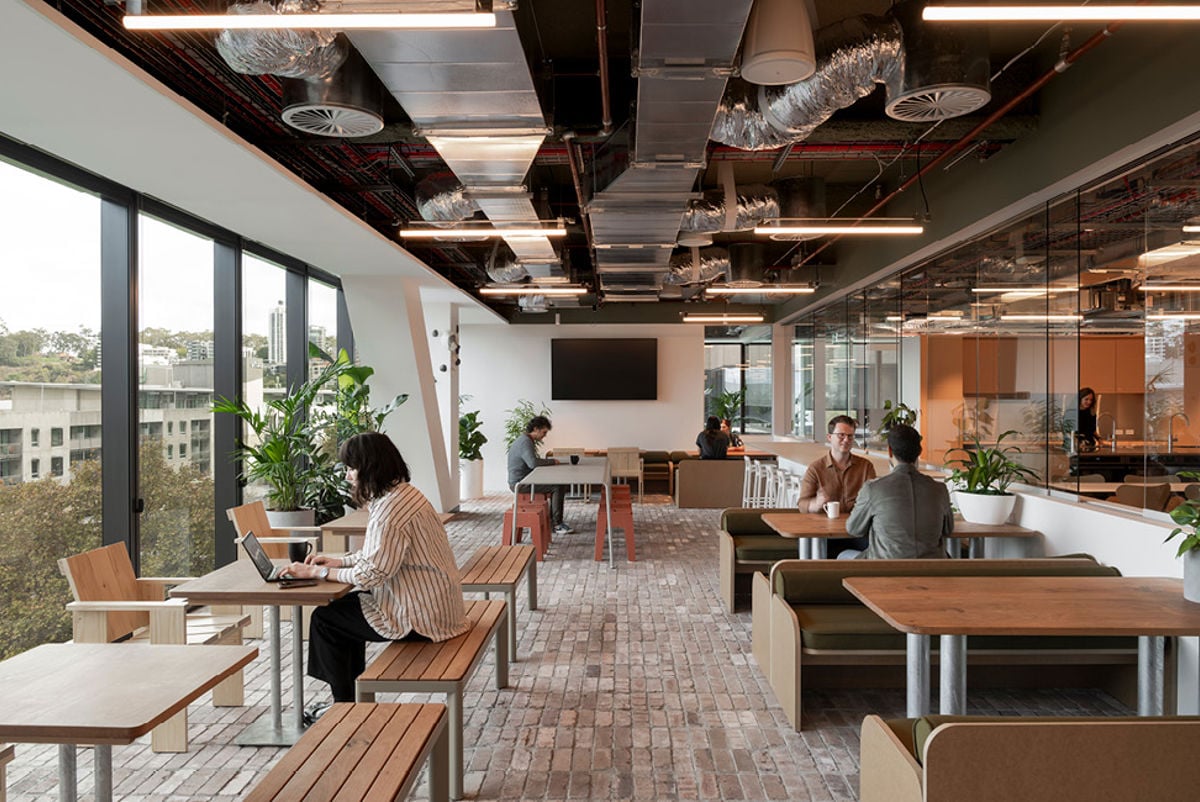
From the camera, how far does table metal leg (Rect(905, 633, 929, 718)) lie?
307cm

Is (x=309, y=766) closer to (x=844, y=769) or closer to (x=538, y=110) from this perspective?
(x=844, y=769)

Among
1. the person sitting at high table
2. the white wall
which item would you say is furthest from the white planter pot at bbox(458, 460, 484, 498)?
the person sitting at high table

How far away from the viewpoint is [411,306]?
30.2 ft

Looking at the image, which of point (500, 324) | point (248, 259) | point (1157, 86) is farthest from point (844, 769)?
point (500, 324)

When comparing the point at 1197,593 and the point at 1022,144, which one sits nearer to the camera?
the point at 1197,593

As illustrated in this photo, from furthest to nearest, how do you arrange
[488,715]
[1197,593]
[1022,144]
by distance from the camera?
1. [1022,144]
2. [488,715]
3. [1197,593]

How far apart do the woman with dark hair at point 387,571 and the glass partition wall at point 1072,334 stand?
362cm

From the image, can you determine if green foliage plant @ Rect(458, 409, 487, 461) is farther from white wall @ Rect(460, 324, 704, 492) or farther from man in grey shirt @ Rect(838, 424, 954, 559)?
man in grey shirt @ Rect(838, 424, 954, 559)

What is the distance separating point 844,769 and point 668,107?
10.3ft

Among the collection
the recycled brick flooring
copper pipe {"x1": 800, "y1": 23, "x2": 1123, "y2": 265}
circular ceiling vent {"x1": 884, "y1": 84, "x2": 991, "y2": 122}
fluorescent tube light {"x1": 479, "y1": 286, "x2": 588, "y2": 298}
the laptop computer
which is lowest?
the recycled brick flooring

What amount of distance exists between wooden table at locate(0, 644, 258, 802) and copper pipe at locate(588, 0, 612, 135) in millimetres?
Result: 2963

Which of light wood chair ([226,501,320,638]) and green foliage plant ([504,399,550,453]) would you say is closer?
light wood chair ([226,501,320,638])

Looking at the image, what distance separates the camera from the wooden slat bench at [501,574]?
177 inches

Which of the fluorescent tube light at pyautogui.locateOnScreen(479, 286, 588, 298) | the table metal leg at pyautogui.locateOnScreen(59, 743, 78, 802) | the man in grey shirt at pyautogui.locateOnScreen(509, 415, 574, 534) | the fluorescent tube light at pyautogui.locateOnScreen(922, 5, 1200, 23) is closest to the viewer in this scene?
the table metal leg at pyautogui.locateOnScreen(59, 743, 78, 802)
